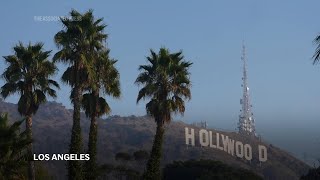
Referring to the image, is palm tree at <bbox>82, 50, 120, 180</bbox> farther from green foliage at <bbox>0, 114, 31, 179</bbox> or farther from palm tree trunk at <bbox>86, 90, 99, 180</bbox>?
green foliage at <bbox>0, 114, 31, 179</bbox>

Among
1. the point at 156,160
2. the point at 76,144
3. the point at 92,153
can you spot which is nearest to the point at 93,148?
the point at 92,153

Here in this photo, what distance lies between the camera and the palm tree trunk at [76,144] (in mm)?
27828

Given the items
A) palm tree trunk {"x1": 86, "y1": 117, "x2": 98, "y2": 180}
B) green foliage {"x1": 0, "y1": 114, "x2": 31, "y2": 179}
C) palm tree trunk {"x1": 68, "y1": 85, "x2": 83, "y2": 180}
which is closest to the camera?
green foliage {"x1": 0, "y1": 114, "x2": 31, "y2": 179}

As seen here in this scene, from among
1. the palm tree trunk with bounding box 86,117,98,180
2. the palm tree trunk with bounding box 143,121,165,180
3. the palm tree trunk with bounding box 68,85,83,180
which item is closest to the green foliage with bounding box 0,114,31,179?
the palm tree trunk with bounding box 68,85,83,180

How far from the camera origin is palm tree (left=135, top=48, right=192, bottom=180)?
29817mm

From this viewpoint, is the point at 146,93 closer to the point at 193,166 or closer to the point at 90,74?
the point at 90,74

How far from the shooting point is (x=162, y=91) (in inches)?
1189

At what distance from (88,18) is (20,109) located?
22.9ft

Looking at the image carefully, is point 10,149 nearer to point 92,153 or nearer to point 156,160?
point 92,153

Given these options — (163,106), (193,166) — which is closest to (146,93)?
(163,106)

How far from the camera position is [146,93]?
30.4 meters

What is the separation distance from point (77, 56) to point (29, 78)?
330 cm

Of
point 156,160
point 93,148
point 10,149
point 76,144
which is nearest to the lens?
point 10,149

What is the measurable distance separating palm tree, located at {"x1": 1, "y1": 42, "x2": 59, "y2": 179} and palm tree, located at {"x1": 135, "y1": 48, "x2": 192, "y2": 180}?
589cm
